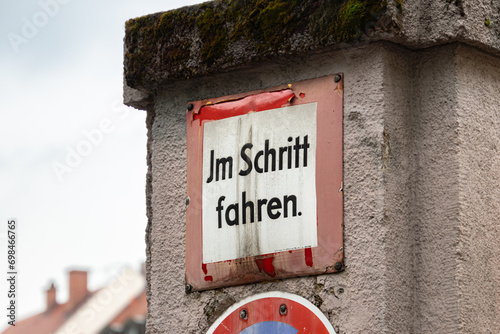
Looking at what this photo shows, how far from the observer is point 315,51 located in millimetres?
2611

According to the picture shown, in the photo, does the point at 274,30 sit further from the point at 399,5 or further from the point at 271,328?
the point at 271,328

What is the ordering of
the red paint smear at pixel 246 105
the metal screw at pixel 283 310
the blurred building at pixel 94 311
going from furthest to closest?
the blurred building at pixel 94 311, the red paint smear at pixel 246 105, the metal screw at pixel 283 310

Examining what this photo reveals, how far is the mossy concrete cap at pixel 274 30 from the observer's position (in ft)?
8.28

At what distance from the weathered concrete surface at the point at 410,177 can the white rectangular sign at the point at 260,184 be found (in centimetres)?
10

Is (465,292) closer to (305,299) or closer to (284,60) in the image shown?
(305,299)

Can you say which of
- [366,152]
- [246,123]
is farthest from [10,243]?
[366,152]

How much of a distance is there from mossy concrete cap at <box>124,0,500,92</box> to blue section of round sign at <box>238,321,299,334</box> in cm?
72

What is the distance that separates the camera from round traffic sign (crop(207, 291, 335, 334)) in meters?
2.49

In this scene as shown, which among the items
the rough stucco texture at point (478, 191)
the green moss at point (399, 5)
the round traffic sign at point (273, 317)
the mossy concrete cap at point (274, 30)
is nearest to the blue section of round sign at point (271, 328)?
the round traffic sign at point (273, 317)

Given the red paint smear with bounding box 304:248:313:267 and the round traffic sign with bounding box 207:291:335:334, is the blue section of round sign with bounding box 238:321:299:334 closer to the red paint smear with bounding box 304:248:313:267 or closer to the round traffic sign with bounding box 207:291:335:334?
the round traffic sign with bounding box 207:291:335:334

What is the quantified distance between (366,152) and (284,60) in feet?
1.23

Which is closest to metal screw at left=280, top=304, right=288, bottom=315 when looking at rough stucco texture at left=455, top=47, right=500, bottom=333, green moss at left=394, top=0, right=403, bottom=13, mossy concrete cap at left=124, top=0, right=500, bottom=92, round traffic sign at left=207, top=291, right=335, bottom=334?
round traffic sign at left=207, top=291, right=335, bottom=334

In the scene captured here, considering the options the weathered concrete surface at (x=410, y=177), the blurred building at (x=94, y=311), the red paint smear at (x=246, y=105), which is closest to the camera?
the weathered concrete surface at (x=410, y=177)

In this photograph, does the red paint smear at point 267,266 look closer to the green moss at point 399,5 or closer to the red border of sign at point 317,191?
the red border of sign at point 317,191
